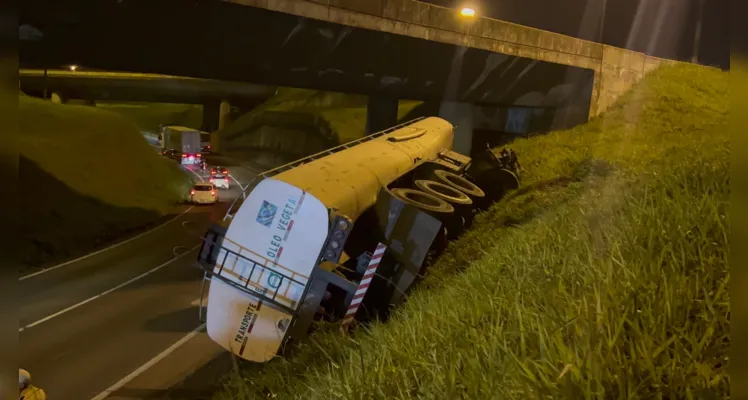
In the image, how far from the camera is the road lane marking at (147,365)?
909cm

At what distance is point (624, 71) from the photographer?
89.4 ft

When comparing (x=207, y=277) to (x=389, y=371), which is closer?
(x=389, y=371)

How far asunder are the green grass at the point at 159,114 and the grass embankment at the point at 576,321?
173ft

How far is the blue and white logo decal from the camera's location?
312 inches

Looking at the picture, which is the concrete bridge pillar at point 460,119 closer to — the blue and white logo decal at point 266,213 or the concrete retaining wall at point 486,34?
the concrete retaining wall at point 486,34

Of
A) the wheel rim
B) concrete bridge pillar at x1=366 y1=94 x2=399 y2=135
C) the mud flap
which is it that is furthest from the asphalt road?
concrete bridge pillar at x1=366 y1=94 x2=399 y2=135

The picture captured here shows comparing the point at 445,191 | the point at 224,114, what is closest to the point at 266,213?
the point at 445,191

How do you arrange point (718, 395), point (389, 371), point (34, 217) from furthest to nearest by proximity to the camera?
point (34, 217) < point (389, 371) < point (718, 395)

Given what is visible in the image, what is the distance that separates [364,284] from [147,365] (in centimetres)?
483

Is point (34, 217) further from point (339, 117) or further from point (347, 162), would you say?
point (339, 117)

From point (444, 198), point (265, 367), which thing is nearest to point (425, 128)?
point (444, 198)

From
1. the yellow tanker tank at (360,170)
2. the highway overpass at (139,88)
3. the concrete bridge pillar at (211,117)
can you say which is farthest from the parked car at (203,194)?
the concrete bridge pillar at (211,117)

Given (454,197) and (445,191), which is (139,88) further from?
(454,197)

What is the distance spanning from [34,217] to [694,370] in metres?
20.0
